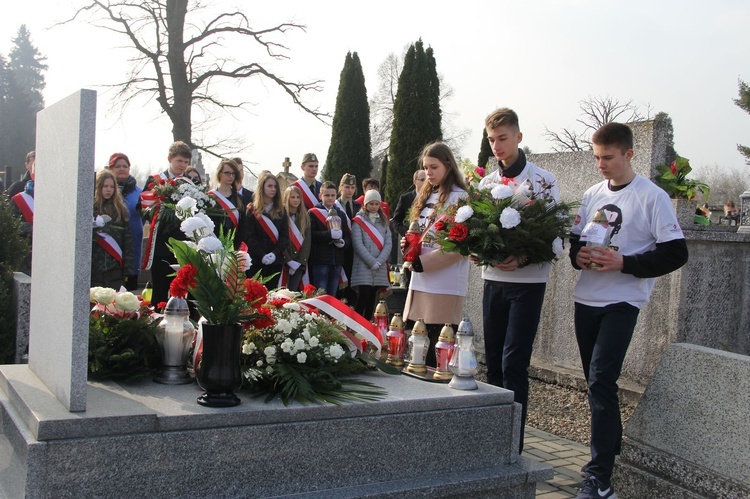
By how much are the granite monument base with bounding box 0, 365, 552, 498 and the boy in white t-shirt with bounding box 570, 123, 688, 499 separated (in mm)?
629

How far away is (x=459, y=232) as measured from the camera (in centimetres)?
411

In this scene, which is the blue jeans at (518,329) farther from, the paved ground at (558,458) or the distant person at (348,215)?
the distant person at (348,215)

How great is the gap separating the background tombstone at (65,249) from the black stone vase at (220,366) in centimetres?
45

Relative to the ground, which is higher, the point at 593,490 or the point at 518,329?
the point at 518,329

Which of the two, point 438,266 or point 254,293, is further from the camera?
point 438,266

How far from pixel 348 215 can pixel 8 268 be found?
4.72 metres

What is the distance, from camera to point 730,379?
383cm

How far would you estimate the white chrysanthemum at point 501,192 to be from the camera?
4105mm

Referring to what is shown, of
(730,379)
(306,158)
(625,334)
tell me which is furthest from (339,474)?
(306,158)

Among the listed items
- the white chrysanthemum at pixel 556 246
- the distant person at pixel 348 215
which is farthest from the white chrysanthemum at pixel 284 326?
the distant person at pixel 348 215

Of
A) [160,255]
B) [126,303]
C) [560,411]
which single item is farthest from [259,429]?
[160,255]

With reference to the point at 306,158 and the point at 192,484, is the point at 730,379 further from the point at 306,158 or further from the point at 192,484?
the point at 306,158

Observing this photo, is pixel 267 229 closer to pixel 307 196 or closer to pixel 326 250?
pixel 326 250

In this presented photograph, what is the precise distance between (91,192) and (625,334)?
2.80 meters
